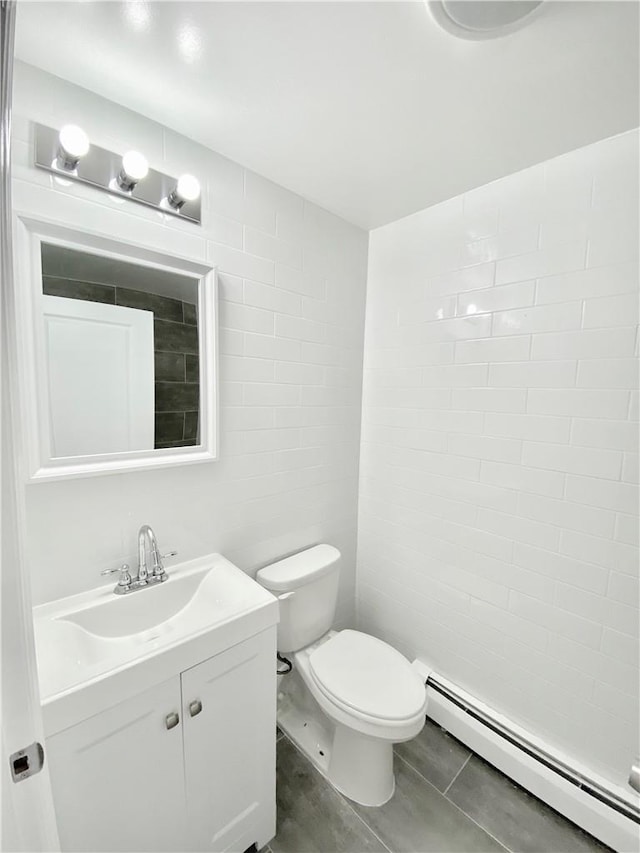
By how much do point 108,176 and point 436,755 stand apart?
2.45 m

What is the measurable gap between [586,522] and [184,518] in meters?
1.43

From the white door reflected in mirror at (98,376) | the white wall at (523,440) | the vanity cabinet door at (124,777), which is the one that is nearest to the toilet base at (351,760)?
the white wall at (523,440)

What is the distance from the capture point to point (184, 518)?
132 centimetres

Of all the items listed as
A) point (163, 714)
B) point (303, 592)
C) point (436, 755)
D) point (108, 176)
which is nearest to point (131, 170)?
point (108, 176)

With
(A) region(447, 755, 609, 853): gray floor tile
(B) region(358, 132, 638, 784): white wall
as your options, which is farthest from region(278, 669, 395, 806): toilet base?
(B) region(358, 132, 638, 784): white wall

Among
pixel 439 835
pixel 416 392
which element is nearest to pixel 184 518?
pixel 416 392

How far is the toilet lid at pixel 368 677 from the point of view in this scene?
49.1 inches

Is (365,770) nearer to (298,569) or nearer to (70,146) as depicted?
(298,569)

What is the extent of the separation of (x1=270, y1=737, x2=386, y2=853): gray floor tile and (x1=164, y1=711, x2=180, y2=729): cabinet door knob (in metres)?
0.71

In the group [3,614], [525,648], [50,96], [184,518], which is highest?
[50,96]

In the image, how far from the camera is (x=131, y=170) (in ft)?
3.46

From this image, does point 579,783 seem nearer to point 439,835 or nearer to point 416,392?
point 439,835

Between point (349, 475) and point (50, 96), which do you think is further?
point (349, 475)

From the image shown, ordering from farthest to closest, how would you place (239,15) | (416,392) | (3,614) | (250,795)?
(416,392) < (250,795) < (239,15) < (3,614)
